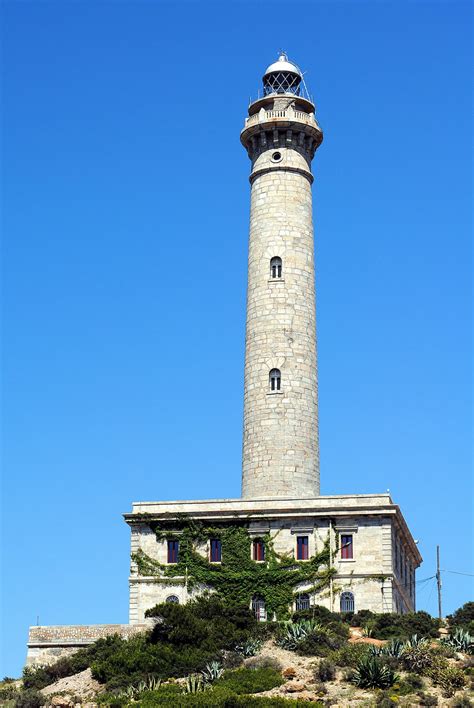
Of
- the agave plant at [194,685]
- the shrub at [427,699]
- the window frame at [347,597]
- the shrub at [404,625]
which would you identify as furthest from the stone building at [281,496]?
the shrub at [427,699]

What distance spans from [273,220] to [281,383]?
7532 mm

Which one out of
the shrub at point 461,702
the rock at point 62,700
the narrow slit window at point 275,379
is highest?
the narrow slit window at point 275,379

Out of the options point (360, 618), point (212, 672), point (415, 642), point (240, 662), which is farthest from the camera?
point (360, 618)

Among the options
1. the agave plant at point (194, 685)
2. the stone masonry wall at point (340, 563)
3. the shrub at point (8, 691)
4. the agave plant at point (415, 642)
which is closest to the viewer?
the agave plant at point (194, 685)

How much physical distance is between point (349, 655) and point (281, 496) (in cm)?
1160

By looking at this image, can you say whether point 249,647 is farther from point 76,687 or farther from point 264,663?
point 76,687

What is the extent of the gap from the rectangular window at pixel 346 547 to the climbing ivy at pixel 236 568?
62 cm

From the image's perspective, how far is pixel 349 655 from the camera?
45500mm

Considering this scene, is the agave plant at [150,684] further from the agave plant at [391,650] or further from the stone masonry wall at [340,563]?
the stone masonry wall at [340,563]

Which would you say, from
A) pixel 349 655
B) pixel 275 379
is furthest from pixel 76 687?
pixel 275 379

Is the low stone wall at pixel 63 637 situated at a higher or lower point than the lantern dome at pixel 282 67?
lower

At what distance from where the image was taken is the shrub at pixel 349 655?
4512cm

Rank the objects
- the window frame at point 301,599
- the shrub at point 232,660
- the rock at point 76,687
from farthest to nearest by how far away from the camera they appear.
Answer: the window frame at point 301,599 → the shrub at point 232,660 → the rock at point 76,687

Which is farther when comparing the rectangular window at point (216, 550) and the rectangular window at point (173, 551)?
the rectangular window at point (173, 551)
